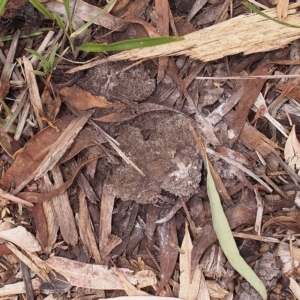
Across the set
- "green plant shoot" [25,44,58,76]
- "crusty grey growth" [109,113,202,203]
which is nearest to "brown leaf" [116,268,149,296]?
"crusty grey growth" [109,113,202,203]

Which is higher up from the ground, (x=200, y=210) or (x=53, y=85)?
(x=53, y=85)

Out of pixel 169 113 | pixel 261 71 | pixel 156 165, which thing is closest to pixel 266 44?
pixel 261 71

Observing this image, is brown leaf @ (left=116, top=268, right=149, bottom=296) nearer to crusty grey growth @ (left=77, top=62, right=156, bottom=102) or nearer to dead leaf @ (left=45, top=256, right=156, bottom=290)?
dead leaf @ (left=45, top=256, right=156, bottom=290)

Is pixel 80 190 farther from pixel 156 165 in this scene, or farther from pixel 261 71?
pixel 261 71

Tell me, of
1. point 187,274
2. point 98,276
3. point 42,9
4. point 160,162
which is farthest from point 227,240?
point 42,9

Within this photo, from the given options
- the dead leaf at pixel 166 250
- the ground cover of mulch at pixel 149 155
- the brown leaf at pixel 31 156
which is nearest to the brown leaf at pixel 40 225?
the ground cover of mulch at pixel 149 155

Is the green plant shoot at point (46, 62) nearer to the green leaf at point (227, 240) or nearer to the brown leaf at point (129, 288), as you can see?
the green leaf at point (227, 240)

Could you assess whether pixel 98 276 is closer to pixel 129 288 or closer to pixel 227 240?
pixel 129 288

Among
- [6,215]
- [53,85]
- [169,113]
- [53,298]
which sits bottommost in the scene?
[53,298]
